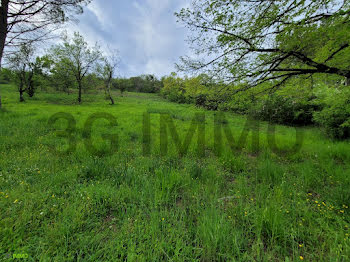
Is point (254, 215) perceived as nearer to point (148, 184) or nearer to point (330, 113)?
point (148, 184)

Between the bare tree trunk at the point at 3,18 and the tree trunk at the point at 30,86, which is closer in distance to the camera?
the bare tree trunk at the point at 3,18

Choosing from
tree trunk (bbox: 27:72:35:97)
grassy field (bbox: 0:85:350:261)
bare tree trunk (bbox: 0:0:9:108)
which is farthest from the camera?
tree trunk (bbox: 27:72:35:97)

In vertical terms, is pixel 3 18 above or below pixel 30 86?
below

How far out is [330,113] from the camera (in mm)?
6160

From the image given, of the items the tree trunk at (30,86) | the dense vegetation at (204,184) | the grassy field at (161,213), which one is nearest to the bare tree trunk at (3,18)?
the dense vegetation at (204,184)

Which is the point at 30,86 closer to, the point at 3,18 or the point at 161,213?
the point at 3,18

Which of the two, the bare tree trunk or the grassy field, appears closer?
the grassy field

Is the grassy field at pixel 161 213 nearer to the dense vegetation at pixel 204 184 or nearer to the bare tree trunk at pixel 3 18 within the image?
the dense vegetation at pixel 204 184

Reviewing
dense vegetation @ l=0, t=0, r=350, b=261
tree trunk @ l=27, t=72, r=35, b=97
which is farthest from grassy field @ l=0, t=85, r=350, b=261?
tree trunk @ l=27, t=72, r=35, b=97

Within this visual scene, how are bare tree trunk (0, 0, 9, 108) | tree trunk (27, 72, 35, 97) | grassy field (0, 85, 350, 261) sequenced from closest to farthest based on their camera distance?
grassy field (0, 85, 350, 261), bare tree trunk (0, 0, 9, 108), tree trunk (27, 72, 35, 97)

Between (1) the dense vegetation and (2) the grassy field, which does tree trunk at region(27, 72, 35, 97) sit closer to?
(1) the dense vegetation

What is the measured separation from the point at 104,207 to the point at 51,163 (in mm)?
2072

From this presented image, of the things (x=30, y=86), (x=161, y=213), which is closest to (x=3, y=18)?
(x=161, y=213)

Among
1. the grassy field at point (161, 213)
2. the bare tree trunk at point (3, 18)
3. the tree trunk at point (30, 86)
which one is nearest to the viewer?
the grassy field at point (161, 213)
